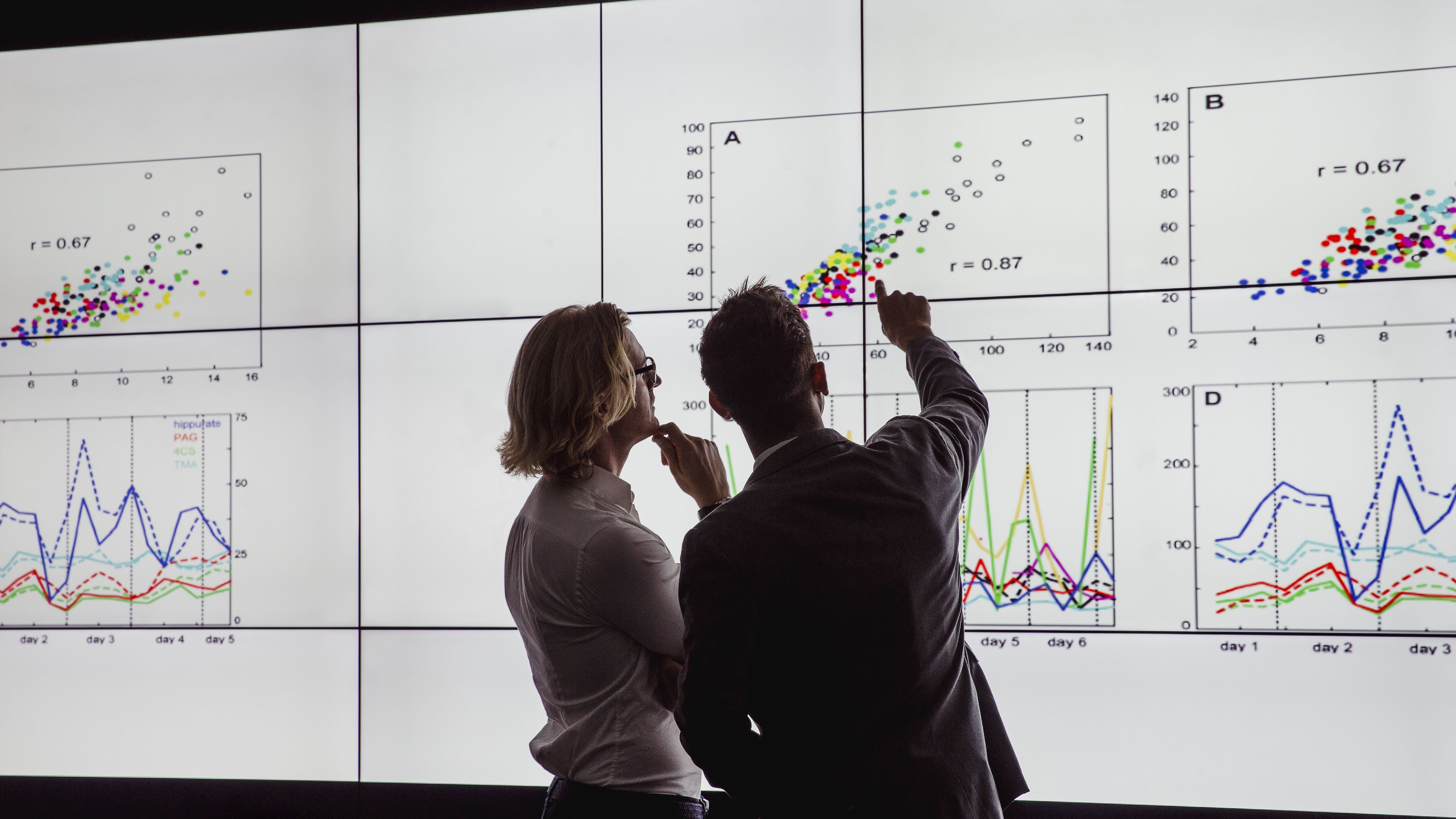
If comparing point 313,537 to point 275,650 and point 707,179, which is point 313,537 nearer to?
point 275,650

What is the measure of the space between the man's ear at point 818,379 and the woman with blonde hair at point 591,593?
0.32 metres

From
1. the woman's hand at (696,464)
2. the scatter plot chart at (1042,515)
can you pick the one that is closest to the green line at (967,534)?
the scatter plot chart at (1042,515)

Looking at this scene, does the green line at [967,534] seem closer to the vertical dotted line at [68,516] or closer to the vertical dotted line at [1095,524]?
the vertical dotted line at [1095,524]

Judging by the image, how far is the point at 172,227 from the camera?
2551 mm

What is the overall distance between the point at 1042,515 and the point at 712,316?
972mm

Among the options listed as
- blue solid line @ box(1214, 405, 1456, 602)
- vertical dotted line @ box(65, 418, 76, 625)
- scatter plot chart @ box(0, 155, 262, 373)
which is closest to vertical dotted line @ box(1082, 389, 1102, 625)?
blue solid line @ box(1214, 405, 1456, 602)

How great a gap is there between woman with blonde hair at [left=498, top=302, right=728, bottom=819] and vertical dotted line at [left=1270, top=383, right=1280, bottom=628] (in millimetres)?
1519

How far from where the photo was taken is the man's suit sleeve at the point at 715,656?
1.18m

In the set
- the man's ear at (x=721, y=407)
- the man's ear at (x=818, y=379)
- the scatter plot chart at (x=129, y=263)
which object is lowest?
the man's ear at (x=721, y=407)

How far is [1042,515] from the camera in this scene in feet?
7.13

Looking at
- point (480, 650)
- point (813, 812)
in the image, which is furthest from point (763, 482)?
point (480, 650)

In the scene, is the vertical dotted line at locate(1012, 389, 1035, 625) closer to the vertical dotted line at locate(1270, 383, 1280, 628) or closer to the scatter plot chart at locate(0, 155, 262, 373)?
the vertical dotted line at locate(1270, 383, 1280, 628)

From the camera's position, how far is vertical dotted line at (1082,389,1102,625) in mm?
2139

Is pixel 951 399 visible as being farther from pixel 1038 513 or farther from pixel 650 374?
pixel 1038 513
